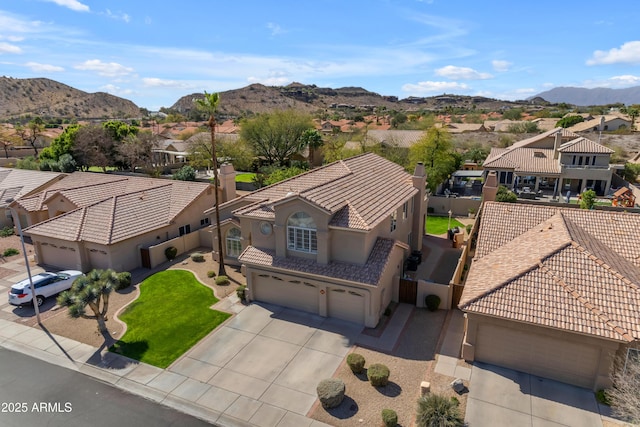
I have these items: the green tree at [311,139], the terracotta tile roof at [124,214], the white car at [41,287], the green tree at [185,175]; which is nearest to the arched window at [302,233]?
the terracotta tile roof at [124,214]

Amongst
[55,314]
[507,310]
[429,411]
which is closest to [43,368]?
[55,314]

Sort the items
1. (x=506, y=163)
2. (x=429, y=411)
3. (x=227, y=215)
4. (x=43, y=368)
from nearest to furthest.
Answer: (x=429, y=411), (x=43, y=368), (x=227, y=215), (x=506, y=163)

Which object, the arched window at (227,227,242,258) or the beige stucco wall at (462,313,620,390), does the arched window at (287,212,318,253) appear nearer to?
the arched window at (227,227,242,258)

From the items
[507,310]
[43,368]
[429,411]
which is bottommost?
[43,368]

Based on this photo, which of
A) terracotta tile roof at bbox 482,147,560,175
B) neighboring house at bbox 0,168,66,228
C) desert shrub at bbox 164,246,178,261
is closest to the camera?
desert shrub at bbox 164,246,178,261

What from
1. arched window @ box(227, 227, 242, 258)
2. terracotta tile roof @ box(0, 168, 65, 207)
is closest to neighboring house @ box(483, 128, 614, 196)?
arched window @ box(227, 227, 242, 258)

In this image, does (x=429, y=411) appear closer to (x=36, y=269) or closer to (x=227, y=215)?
(x=227, y=215)

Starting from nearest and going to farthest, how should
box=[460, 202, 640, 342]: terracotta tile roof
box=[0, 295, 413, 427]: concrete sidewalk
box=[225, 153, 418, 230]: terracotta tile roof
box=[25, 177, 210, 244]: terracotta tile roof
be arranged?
box=[460, 202, 640, 342]: terracotta tile roof, box=[0, 295, 413, 427]: concrete sidewalk, box=[225, 153, 418, 230]: terracotta tile roof, box=[25, 177, 210, 244]: terracotta tile roof
